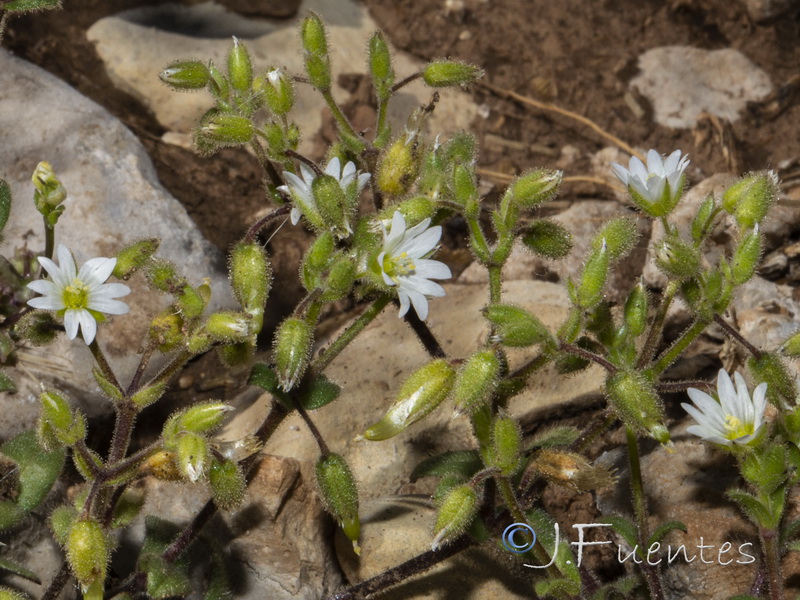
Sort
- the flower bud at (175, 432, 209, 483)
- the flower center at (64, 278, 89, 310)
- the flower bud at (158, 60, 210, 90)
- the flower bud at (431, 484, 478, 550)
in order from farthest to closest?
1. the flower bud at (158, 60, 210, 90)
2. the flower center at (64, 278, 89, 310)
3. the flower bud at (431, 484, 478, 550)
4. the flower bud at (175, 432, 209, 483)

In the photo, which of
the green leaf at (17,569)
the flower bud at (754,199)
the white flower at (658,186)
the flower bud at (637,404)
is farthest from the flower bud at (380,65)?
the green leaf at (17,569)

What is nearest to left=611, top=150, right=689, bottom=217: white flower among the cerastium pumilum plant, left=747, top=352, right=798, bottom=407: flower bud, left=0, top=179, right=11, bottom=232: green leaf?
the cerastium pumilum plant

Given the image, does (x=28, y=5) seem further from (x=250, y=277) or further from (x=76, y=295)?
(x=250, y=277)

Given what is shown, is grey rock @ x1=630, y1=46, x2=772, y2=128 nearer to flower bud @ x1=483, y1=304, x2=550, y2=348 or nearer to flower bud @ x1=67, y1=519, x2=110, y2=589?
flower bud @ x1=483, y1=304, x2=550, y2=348

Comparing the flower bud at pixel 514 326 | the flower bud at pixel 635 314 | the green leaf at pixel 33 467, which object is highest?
the flower bud at pixel 514 326

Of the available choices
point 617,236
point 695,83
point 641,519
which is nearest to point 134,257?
point 617,236

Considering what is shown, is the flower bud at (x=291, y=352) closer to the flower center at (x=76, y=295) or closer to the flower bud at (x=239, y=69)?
the flower center at (x=76, y=295)

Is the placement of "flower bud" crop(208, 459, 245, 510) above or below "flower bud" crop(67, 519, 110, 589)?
above
